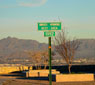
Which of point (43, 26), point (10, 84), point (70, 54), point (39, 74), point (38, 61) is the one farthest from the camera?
point (38, 61)

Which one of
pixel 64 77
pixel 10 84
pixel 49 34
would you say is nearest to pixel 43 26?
pixel 49 34

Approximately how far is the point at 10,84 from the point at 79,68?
108ft

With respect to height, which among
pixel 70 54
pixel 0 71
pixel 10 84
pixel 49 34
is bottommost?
pixel 0 71

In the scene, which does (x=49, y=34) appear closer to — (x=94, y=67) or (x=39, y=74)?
(x=39, y=74)

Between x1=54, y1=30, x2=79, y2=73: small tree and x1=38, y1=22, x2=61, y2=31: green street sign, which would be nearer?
x1=38, y1=22, x2=61, y2=31: green street sign

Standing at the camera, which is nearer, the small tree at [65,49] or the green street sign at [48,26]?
the green street sign at [48,26]

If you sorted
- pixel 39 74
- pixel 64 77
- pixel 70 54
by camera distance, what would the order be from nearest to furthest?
pixel 64 77, pixel 70 54, pixel 39 74

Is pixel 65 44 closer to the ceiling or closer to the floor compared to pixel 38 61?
closer to the ceiling

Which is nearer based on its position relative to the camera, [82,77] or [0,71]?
[82,77]

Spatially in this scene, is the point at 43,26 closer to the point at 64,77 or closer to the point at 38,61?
the point at 64,77

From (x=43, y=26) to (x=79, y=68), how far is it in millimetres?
44852

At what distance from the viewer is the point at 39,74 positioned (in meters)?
43.6

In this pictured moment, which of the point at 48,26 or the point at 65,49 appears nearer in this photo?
the point at 48,26

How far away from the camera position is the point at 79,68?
60156 mm
